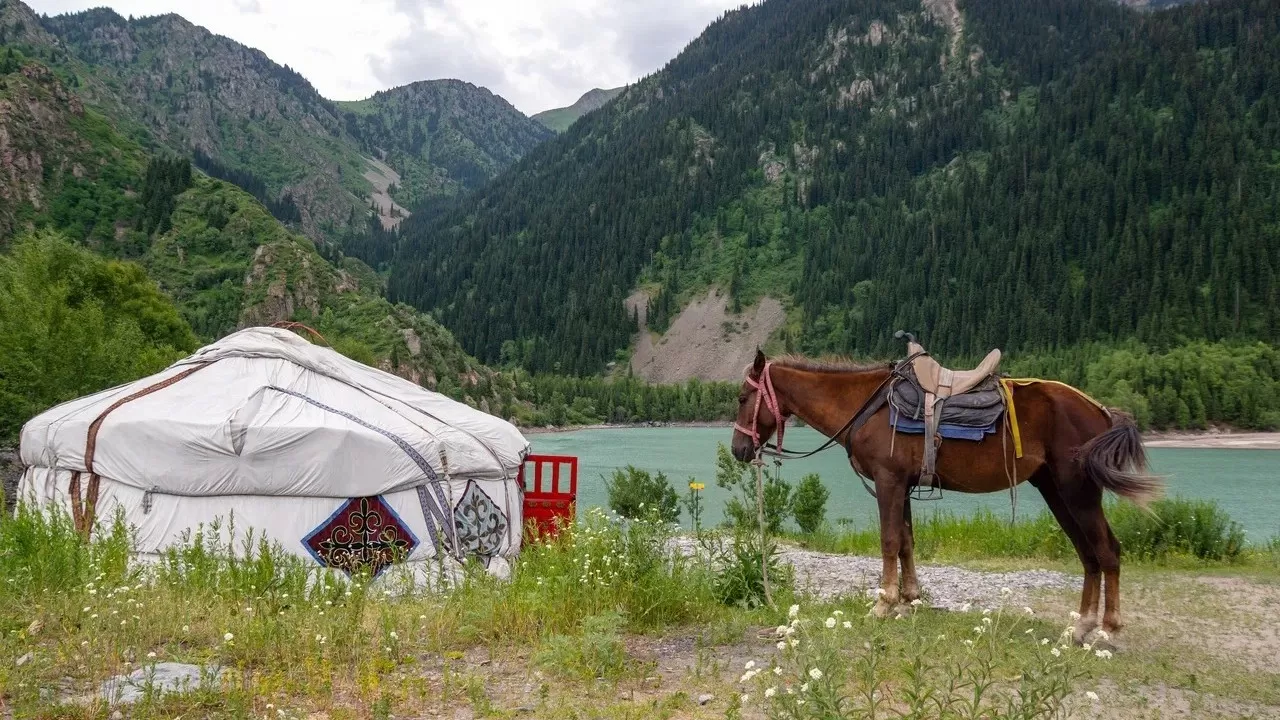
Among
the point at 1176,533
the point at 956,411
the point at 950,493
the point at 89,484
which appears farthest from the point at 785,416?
the point at 950,493

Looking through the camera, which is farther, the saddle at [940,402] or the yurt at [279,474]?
the yurt at [279,474]

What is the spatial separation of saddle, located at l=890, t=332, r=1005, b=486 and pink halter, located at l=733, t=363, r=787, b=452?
37.0 inches

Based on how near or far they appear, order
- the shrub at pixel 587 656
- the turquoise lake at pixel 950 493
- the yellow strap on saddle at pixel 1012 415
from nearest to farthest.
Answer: the shrub at pixel 587 656
the yellow strap on saddle at pixel 1012 415
the turquoise lake at pixel 950 493

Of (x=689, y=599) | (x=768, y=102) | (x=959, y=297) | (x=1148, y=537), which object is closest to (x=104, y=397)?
(x=689, y=599)

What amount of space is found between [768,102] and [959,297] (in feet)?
258

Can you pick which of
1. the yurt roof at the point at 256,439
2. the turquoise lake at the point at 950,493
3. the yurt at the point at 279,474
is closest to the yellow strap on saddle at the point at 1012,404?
the turquoise lake at the point at 950,493

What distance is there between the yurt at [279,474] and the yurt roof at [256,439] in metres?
0.01

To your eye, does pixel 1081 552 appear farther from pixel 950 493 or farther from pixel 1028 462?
pixel 950 493

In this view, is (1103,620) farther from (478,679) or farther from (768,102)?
(768,102)

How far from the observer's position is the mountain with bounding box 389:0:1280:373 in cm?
10419

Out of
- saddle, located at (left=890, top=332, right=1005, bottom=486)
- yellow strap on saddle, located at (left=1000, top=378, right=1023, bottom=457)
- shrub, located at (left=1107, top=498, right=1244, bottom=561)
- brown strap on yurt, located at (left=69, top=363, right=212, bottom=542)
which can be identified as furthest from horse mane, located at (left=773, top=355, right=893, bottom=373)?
brown strap on yurt, located at (left=69, top=363, right=212, bottom=542)

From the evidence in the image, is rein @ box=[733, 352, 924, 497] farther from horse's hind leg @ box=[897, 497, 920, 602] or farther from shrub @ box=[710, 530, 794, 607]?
shrub @ box=[710, 530, 794, 607]

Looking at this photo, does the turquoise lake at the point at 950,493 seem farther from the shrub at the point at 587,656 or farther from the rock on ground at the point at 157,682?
the rock on ground at the point at 157,682

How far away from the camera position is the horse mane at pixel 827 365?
21.6 ft
